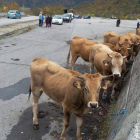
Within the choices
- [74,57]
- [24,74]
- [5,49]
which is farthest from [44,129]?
[5,49]

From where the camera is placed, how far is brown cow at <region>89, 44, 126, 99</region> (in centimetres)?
691

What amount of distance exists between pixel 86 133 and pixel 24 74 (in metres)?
4.96

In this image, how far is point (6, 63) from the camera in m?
11.2

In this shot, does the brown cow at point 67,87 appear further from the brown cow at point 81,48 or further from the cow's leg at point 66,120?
the brown cow at point 81,48

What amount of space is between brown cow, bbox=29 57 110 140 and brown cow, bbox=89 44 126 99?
6.60 feet

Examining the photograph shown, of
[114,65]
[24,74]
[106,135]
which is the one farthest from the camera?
[24,74]

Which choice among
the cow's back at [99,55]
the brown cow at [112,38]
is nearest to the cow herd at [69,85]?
the cow's back at [99,55]

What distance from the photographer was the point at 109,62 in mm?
7121

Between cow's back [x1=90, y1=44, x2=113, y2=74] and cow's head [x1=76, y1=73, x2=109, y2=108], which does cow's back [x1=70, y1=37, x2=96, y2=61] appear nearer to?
cow's back [x1=90, y1=44, x2=113, y2=74]

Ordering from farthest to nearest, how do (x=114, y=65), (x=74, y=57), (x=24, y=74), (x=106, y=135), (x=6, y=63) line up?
(x=6, y=63) < (x=74, y=57) < (x=24, y=74) < (x=114, y=65) < (x=106, y=135)

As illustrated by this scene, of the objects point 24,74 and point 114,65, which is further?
point 24,74

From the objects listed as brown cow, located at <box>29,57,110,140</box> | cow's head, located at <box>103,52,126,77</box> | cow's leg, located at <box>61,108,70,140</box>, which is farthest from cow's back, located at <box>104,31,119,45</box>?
cow's leg, located at <box>61,108,70,140</box>

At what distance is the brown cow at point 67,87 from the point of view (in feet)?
14.4

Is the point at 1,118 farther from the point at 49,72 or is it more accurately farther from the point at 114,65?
the point at 114,65
